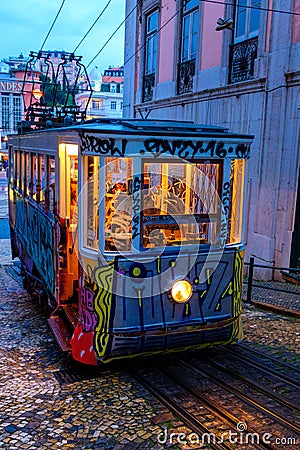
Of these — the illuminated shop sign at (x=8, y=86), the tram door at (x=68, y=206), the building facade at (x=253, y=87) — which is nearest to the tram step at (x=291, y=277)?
the building facade at (x=253, y=87)

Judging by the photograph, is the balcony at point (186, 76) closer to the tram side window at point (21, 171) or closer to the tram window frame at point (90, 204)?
the tram side window at point (21, 171)

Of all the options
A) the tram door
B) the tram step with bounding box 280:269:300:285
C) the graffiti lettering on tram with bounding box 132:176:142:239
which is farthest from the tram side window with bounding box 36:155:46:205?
the tram step with bounding box 280:269:300:285

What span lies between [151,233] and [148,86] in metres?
12.9

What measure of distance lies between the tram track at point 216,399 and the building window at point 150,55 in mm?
12752

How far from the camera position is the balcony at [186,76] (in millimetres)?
14180

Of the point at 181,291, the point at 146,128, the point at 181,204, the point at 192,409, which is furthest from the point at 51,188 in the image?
the point at 192,409

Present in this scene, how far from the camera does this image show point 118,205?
17.1 ft

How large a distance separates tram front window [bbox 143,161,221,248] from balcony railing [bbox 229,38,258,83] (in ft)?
21.8

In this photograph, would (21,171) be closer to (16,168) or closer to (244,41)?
(16,168)

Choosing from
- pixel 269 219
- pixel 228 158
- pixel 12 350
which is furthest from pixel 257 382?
pixel 269 219

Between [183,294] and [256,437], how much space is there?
5.55ft

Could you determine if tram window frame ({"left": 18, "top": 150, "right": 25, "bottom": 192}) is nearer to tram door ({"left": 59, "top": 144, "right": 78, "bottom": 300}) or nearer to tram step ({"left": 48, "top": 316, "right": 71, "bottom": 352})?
tram door ({"left": 59, "top": 144, "right": 78, "bottom": 300})

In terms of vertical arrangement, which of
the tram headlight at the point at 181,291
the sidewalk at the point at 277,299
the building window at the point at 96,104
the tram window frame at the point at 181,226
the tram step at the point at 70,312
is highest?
the building window at the point at 96,104

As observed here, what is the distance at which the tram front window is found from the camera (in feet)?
17.6
